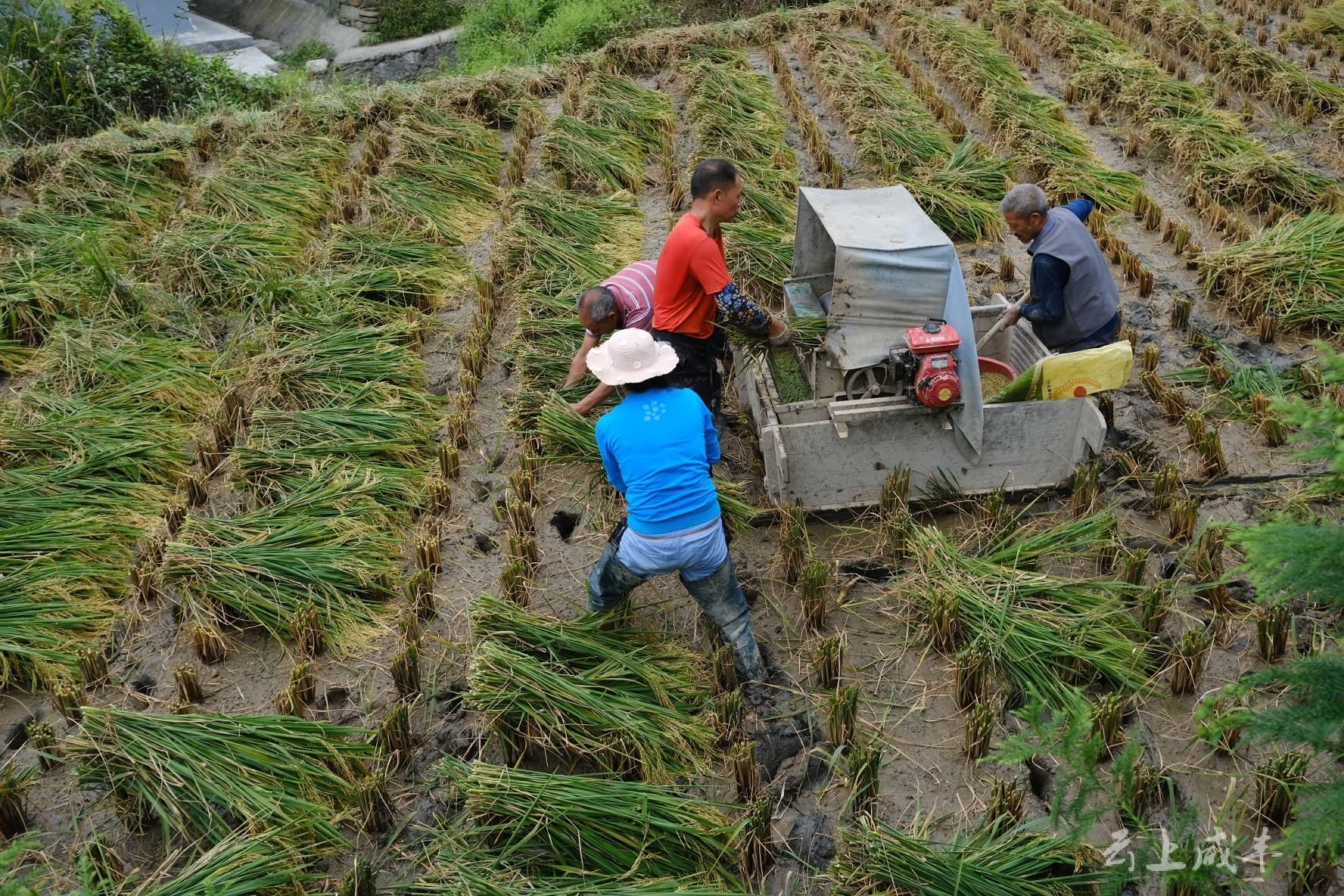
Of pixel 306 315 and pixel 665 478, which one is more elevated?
pixel 665 478

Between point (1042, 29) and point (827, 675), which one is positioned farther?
point (1042, 29)

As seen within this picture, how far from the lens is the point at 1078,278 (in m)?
4.25

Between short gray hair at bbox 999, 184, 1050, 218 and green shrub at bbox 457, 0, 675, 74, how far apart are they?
731 centimetres

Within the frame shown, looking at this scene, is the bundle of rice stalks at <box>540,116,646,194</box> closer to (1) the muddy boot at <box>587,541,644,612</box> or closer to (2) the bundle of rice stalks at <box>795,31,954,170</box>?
(2) the bundle of rice stalks at <box>795,31,954,170</box>

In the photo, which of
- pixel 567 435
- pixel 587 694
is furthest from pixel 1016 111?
pixel 587 694

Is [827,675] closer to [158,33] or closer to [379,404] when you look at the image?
[379,404]

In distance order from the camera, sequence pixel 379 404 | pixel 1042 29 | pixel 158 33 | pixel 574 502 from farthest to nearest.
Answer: pixel 158 33 < pixel 1042 29 < pixel 379 404 < pixel 574 502

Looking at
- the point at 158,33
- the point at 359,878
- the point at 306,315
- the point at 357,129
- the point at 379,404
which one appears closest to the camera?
the point at 359,878

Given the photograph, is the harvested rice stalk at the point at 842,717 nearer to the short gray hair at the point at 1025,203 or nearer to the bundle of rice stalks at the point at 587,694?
the bundle of rice stalks at the point at 587,694

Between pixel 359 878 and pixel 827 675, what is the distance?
1.62 metres

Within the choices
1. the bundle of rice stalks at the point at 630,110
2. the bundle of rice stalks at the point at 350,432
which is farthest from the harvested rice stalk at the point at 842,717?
the bundle of rice stalks at the point at 630,110

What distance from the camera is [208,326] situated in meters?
5.77

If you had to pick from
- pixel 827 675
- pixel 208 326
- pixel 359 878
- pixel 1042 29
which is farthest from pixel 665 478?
pixel 1042 29

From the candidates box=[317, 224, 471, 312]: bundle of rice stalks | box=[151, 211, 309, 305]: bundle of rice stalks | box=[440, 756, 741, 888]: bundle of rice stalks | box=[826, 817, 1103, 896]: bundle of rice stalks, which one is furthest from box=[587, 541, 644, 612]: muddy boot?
box=[151, 211, 309, 305]: bundle of rice stalks
